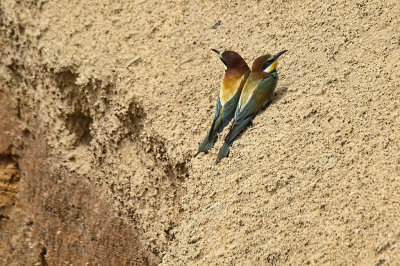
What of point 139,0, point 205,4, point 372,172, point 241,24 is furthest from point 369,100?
point 139,0

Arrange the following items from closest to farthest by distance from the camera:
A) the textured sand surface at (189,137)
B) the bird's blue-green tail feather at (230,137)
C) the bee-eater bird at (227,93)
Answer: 1. the textured sand surface at (189,137)
2. the bird's blue-green tail feather at (230,137)
3. the bee-eater bird at (227,93)

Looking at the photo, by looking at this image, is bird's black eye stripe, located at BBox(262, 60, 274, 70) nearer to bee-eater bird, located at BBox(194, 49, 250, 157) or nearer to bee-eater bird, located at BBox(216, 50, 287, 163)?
bee-eater bird, located at BBox(216, 50, 287, 163)

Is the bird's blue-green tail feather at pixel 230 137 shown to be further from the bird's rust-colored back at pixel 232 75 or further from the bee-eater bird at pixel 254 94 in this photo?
the bird's rust-colored back at pixel 232 75

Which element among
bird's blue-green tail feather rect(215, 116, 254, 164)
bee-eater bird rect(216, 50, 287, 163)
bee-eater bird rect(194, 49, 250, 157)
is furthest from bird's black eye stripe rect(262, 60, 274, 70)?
bird's blue-green tail feather rect(215, 116, 254, 164)

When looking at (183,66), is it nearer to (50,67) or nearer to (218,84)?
(218,84)

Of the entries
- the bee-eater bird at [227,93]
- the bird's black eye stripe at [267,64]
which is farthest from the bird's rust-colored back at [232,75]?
the bird's black eye stripe at [267,64]

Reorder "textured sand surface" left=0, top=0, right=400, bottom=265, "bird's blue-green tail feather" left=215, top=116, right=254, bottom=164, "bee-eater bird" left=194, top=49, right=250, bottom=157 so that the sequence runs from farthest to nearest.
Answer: "bee-eater bird" left=194, top=49, right=250, bottom=157, "bird's blue-green tail feather" left=215, top=116, right=254, bottom=164, "textured sand surface" left=0, top=0, right=400, bottom=265
